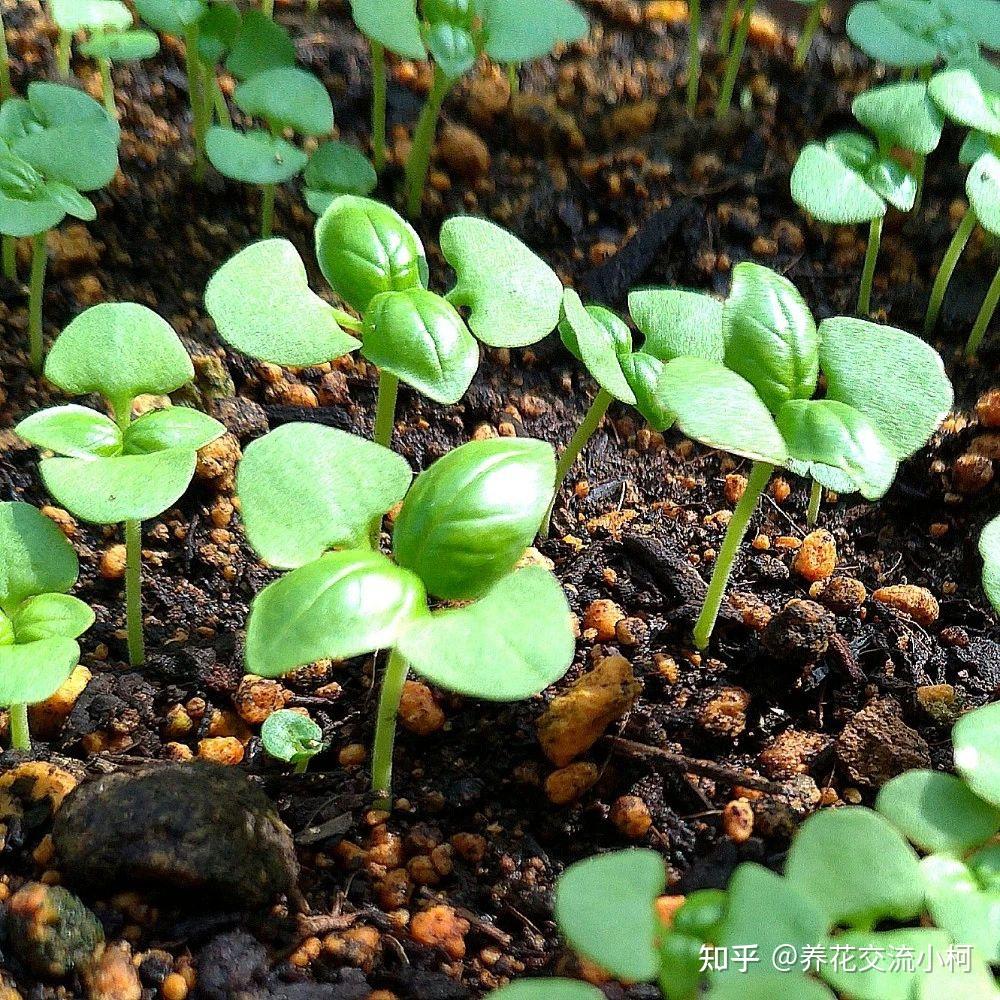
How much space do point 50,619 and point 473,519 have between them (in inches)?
17.2

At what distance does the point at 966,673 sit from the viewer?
122cm

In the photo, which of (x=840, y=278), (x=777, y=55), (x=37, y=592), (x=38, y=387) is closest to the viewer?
(x=37, y=592)

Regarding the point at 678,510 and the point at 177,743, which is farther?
the point at 678,510

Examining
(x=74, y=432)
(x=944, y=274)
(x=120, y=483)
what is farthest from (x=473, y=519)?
(x=944, y=274)

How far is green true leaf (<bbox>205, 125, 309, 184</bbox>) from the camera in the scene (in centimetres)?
142

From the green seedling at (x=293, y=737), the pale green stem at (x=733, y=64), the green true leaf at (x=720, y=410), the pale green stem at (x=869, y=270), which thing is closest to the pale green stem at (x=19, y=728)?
the green seedling at (x=293, y=737)

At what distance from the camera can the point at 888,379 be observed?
1.04 meters

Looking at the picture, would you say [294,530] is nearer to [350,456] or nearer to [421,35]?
[350,456]

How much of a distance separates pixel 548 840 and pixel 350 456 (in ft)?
1.49

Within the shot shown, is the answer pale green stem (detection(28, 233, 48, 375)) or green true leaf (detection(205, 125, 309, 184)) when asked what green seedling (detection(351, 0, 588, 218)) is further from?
pale green stem (detection(28, 233, 48, 375))

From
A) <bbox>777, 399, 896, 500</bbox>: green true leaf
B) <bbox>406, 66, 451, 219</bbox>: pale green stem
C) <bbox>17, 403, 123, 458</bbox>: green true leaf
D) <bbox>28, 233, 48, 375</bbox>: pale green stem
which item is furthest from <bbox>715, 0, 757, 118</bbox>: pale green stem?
<bbox>17, 403, 123, 458</bbox>: green true leaf

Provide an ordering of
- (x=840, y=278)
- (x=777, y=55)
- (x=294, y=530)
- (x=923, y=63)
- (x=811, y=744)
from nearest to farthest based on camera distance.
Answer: (x=294, y=530), (x=811, y=744), (x=923, y=63), (x=840, y=278), (x=777, y=55)

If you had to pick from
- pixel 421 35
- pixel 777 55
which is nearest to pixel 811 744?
pixel 421 35

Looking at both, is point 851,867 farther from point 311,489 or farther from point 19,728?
point 19,728
